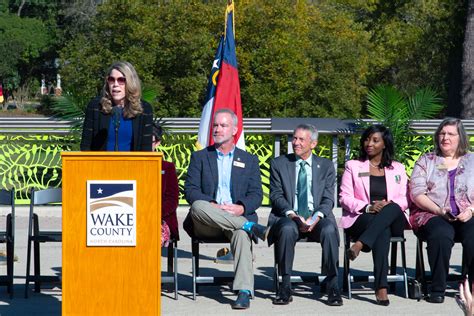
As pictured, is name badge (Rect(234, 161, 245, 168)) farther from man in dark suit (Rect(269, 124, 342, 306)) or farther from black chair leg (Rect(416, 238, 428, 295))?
black chair leg (Rect(416, 238, 428, 295))

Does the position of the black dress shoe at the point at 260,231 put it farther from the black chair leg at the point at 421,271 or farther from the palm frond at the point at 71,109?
the palm frond at the point at 71,109

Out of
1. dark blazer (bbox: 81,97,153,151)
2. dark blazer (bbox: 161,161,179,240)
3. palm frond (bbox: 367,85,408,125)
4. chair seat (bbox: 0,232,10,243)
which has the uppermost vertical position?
palm frond (bbox: 367,85,408,125)

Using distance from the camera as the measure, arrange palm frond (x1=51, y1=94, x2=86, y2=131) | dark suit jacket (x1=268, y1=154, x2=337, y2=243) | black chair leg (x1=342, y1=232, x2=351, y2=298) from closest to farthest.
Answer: black chair leg (x1=342, y1=232, x2=351, y2=298) → dark suit jacket (x1=268, y1=154, x2=337, y2=243) → palm frond (x1=51, y1=94, x2=86, y2=131)

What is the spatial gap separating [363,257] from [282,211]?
7.53 feet

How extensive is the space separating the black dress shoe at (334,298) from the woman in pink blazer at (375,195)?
320 millimetres

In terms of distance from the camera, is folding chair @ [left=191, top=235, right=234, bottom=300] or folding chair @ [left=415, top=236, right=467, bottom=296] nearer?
folding chair @ [left=191, top=235, right=234, bottom=300]

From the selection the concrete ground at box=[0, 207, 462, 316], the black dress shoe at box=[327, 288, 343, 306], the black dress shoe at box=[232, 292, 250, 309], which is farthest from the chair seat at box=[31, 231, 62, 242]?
the black dress shoe at box=[327, 288, 343, 306]

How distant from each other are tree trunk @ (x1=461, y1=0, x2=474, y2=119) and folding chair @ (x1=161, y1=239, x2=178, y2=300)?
13.7 metres

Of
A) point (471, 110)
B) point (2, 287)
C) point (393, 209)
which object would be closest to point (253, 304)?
point (393, 209)

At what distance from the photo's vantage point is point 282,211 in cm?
866

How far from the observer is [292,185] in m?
8.75

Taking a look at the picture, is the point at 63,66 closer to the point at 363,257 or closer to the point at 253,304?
the point at 363,257

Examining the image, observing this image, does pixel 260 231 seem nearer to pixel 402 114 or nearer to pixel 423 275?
pixel 423 275

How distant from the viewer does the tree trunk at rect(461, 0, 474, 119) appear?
21328 millimetres
